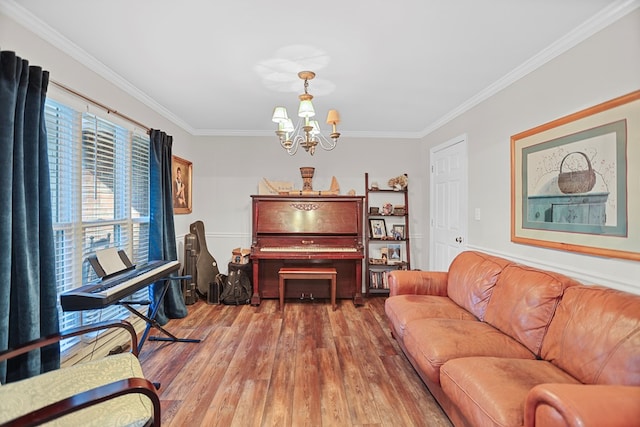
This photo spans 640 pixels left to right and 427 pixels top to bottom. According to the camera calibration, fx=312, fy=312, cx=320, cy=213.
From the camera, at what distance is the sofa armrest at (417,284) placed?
A: 9.67 feet

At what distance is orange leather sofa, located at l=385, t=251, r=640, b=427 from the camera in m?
1.14

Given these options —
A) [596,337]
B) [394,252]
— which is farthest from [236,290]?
[596,337]

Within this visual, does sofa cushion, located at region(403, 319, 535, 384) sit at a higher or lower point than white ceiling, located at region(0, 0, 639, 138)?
lower

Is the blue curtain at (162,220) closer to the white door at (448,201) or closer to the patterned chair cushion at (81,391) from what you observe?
the patterned chair cushion at (81,391)

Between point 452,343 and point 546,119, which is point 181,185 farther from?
point 546,119

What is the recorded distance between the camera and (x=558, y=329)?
68.8 inches

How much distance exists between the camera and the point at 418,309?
2492mm

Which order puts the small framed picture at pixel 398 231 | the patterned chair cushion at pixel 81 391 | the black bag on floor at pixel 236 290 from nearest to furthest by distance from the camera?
the patterned chair cushion at pixel 81 391, the black bag on floor at pixel 236 290, the small framed picture at pixel 398 231

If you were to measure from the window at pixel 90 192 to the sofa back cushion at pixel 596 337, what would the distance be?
10.6 ft

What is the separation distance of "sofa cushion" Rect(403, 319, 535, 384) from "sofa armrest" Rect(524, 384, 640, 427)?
0.63m

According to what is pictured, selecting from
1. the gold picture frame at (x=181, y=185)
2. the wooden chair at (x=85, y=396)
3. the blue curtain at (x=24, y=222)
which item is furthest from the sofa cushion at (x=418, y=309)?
the gold picture frame at (x=181, y=185)

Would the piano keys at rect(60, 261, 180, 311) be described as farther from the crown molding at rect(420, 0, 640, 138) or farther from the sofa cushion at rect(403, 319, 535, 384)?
the crown molding at rect(420, 0, 640, 138)

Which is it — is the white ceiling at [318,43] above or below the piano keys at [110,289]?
above

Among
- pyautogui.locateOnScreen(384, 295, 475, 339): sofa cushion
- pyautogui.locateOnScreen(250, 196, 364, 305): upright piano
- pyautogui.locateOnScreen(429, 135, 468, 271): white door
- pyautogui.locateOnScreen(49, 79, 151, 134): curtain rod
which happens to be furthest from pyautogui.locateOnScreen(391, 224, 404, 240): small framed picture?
pyautogui.locateOnScreen(49, 79, 151, 134): curtain rod
